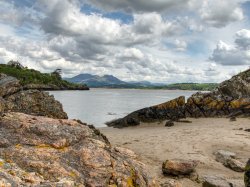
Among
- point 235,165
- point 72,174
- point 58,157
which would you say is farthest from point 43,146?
point 235,165

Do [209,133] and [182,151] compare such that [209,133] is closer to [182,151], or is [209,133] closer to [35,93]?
[182,151]

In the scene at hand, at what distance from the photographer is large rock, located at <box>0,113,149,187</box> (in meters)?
7.32

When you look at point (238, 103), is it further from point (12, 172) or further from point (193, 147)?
point (12, 172)

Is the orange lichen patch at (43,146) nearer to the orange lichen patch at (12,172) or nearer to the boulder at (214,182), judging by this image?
Result: the orange lichen patch at (12,172)

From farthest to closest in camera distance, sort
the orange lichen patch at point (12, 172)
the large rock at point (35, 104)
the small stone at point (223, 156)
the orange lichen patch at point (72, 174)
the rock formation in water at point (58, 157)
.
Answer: the large rock at point (35, 104), the small stone at point (223, 156), the orange lichen patch at point (72, 174), the rock formation in water at point (58, 157), the orange lichen patch at point (12, 172)

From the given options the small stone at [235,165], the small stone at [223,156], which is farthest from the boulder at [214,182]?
the small stone at [223,156]

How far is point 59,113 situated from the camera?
2248 cm

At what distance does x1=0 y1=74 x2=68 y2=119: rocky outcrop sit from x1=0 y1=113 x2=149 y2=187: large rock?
11.2 metres

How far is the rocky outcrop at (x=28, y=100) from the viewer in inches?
814

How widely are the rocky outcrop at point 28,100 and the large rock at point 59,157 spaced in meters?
11.2

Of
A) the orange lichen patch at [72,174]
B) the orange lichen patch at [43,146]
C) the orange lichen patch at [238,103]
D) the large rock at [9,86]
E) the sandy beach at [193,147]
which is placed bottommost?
the sandy beach at [193,147]

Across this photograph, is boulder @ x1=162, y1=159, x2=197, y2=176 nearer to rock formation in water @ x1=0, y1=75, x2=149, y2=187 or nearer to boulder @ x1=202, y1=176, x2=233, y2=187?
boulder @ x1=202, y1=176, x2=233, y2=187

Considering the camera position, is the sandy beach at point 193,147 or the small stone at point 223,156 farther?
the small stone at point 223,156

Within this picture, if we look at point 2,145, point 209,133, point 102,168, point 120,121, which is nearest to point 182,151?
point 209,133
